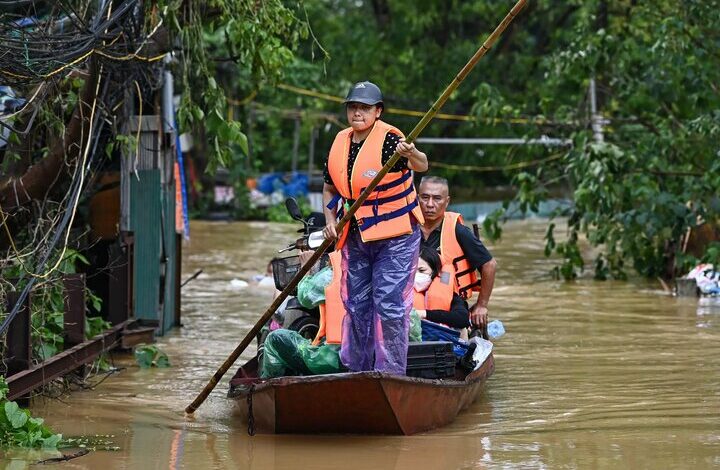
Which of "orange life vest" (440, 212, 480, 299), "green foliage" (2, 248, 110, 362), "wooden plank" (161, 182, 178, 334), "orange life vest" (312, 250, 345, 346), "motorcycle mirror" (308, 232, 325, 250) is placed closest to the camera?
"orange life vest" (312, 250, 345, 346)

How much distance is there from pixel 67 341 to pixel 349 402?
279cm

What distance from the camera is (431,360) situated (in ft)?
25.7

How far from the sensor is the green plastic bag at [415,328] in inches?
313

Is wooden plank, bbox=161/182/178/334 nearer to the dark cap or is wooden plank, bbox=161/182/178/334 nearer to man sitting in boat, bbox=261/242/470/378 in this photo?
man sitting in boat, bbox=261/242/470/378

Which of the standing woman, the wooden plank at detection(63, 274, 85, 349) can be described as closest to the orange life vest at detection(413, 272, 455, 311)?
the standing woman

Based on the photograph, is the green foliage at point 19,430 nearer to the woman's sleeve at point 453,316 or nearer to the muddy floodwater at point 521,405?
the muddy floodwater at point 521,405

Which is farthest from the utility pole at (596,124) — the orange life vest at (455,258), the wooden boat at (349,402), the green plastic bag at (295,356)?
the green plastic bag at (295,356)

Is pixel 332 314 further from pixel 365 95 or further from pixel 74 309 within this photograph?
pixel 74 309

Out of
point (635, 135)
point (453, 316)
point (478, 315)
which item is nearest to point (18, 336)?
point (453, 316)

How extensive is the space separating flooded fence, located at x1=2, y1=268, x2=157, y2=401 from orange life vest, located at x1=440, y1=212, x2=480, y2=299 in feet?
8.42

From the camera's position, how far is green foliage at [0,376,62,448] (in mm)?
7172

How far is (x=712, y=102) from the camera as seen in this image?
14969mm

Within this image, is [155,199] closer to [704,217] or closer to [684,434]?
[684,434]

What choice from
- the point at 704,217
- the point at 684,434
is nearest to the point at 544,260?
the point at 704,217
